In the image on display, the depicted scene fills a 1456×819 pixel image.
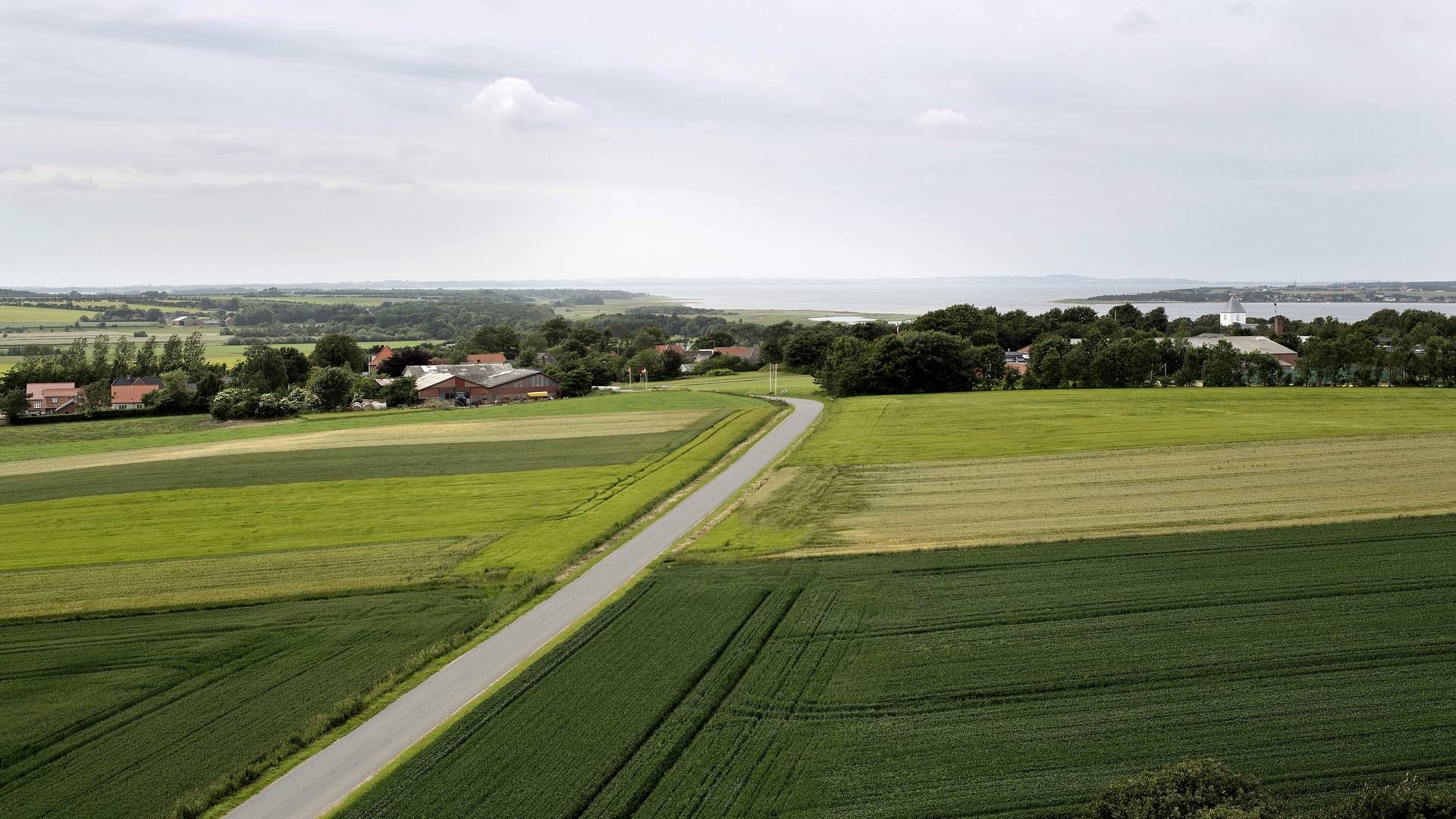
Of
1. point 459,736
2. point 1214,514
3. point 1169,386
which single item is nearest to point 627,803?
point 459,736

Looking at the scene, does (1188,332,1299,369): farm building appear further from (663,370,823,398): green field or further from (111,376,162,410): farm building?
(111,376,162,410): farm building

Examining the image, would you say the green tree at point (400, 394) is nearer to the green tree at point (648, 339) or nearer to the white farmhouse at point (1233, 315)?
the green tree at point (648, 339)

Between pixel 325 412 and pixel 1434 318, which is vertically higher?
pixel 1434 318

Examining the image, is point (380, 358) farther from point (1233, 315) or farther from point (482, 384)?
point (1233, 315)

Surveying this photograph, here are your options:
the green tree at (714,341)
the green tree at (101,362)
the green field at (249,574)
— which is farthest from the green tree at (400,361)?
the green field at (249,574)

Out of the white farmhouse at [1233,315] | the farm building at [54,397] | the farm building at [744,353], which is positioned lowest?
the farm building at [54,397]

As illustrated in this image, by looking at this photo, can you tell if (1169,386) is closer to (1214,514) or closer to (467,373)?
(1214,514)
